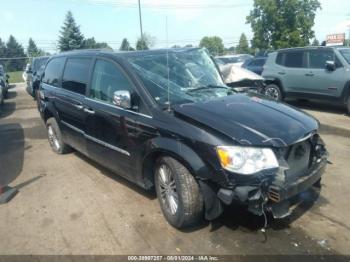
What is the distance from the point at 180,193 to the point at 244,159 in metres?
0.75

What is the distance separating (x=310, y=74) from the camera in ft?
34.0

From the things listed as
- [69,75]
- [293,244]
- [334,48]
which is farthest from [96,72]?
[334,48]

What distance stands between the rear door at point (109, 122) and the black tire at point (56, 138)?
1608 mm

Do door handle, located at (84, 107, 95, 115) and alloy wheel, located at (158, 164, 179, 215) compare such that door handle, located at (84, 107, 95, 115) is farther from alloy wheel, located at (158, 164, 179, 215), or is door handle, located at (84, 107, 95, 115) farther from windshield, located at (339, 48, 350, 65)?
windshield, located at (339, 48, 350, 65)

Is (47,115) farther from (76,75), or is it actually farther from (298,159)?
(298,159)

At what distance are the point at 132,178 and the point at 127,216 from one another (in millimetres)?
460

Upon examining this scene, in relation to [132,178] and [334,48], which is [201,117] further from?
[334,48]

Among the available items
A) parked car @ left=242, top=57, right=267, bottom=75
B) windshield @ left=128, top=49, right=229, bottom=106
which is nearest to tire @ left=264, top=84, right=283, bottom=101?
parked car @ left=242, top=57, right=267, bottom=75

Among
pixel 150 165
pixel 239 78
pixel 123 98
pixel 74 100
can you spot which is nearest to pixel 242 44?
pixel 239 78

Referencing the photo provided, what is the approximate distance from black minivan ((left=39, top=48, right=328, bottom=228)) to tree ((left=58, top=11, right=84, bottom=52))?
4636cm

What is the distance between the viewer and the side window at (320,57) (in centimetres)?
1000

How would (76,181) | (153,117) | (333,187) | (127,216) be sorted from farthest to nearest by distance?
(76,181) → (333,187) → (127,216) → (153,117)

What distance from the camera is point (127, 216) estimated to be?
427 cm

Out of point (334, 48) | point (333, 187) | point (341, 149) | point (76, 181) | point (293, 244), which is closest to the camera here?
point (293, 244)
